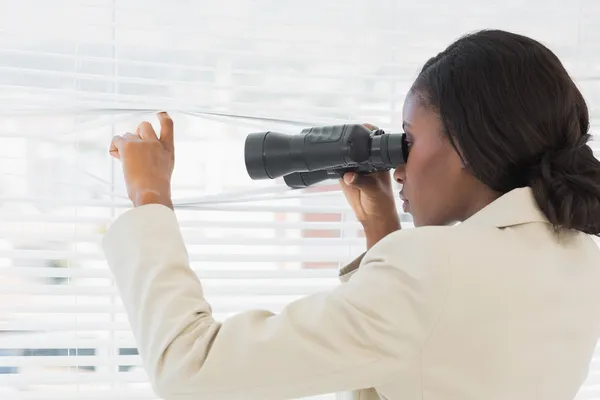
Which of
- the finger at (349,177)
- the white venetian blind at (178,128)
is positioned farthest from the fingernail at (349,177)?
the white venetian blind at (178,128)

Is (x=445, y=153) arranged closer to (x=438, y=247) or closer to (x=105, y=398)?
(x=438, y=247)

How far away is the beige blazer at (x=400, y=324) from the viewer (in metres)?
0.77

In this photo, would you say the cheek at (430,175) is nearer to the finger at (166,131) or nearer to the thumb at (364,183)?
the thumb at (364,183)

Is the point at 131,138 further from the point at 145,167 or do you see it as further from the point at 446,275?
the point at 446,275

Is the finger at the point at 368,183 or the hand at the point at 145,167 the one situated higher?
the hand at the point at 145,167

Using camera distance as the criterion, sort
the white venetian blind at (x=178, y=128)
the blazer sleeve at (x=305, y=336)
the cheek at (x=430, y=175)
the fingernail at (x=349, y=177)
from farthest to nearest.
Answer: the white venetian blind at (x=178, y=128)
the fingernail at (x=349, y=177)
the cheek at (x=430, y=175)
the blazer sleeve at (x=305, y=336)

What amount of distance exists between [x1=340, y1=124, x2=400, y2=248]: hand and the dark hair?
0.86 feet

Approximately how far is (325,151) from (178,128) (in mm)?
399

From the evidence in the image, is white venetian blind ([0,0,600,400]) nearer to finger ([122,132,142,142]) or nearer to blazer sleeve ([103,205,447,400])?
finger ([122,132,142,142])

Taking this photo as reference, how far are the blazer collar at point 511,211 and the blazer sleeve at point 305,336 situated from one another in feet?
0.38

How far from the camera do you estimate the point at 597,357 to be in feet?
5.17

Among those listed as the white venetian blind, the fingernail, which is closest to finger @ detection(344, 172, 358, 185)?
the fingernail

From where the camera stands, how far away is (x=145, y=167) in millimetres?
921

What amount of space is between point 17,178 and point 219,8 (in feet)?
1.45
